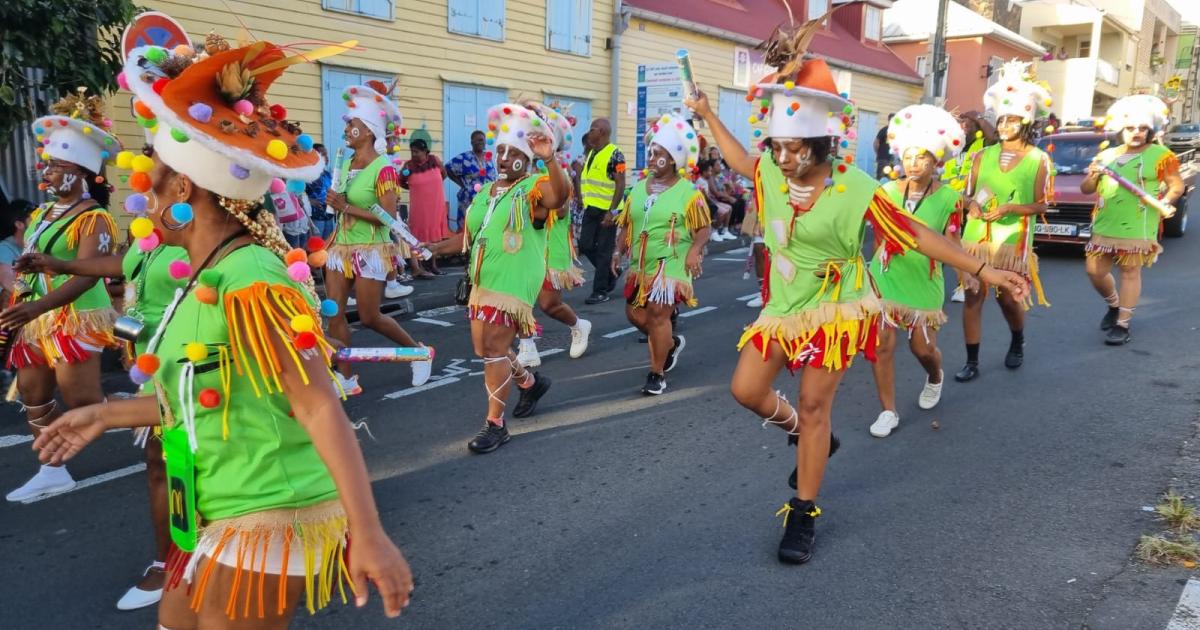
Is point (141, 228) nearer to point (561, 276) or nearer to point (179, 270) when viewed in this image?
point (179, 270)

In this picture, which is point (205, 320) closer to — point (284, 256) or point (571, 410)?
point (284, 256)

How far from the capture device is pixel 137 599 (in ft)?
10.6

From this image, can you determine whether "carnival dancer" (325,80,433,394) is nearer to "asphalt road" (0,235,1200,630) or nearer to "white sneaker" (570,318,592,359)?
"asphalt road" (0,235,1200,630)

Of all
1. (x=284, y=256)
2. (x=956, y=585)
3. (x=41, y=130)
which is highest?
(x=41, y=130)

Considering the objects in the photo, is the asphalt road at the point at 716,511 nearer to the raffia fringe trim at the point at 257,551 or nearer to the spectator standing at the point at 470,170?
the raffia fringe trim at the point at 257,551

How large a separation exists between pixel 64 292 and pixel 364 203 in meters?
2.34

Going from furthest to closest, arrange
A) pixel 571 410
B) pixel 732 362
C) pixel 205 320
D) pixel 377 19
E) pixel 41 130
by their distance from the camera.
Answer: pixel 377 19, pixel 732 362, pixel 571 410, pixel 41 130, pixel 205 320

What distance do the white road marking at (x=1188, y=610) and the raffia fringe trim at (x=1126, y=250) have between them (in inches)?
191

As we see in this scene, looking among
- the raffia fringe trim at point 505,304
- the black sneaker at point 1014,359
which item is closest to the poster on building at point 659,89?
the black sneaker at point 1014,359

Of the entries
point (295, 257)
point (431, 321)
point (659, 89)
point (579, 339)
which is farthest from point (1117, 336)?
point (659, 89)

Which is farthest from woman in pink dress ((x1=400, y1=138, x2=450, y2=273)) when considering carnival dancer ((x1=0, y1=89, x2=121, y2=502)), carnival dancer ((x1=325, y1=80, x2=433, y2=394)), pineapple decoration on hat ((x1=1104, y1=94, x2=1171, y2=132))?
pineapple decoration on hat ((x1=1104, y1=94, x2=1171, y2=132))

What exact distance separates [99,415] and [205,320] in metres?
0.32

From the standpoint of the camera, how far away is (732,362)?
7137 millimetres

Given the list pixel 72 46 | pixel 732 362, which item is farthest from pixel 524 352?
pixel 72 46
